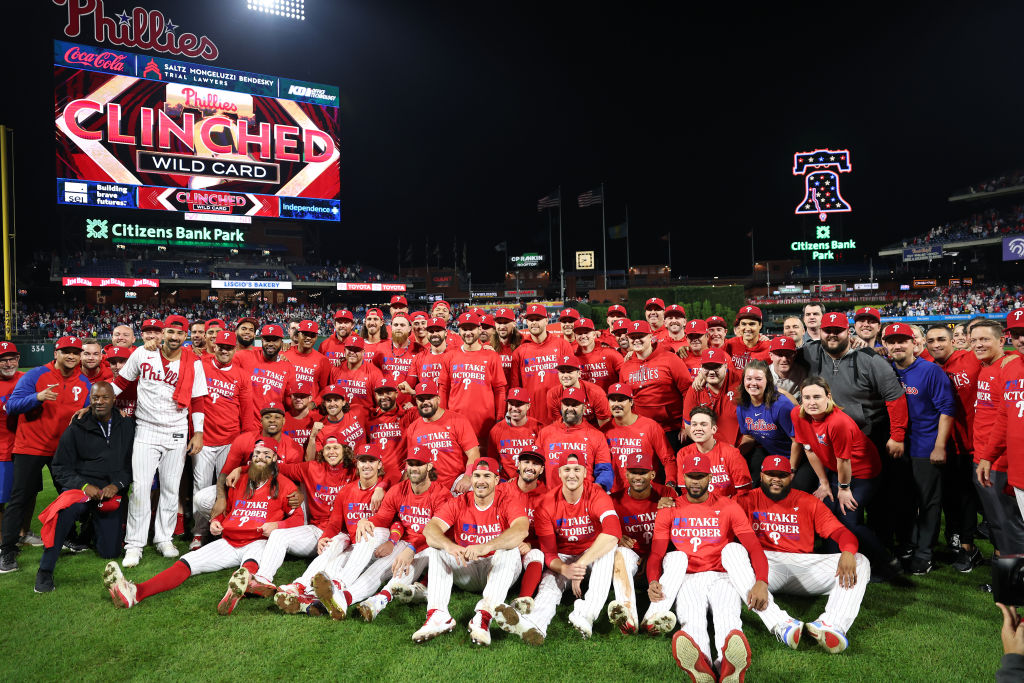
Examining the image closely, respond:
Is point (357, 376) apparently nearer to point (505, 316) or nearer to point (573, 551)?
point (505, 316)

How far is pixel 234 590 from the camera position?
4.79 m

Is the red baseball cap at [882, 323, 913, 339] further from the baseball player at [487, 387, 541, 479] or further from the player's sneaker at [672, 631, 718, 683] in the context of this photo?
the player's sneaker at [672, 631, 718, 683]

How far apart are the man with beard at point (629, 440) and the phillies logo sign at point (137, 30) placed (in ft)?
119

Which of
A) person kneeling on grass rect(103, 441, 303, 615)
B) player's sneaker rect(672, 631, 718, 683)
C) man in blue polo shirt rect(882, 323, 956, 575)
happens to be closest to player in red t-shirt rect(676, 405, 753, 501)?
player's sneaker rect(672, 631, 718, 683)

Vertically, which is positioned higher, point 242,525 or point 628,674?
point 242,525

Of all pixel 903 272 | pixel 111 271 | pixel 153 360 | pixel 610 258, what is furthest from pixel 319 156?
pixel 903 272

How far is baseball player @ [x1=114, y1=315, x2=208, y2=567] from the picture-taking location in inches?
248

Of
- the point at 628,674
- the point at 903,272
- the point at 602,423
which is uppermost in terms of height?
the point at 903,272

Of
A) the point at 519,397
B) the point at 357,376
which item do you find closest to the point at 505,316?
the point at 519,397

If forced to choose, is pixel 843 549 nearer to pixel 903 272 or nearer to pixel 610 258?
pixel 903 272

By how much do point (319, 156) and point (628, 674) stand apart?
3567cm

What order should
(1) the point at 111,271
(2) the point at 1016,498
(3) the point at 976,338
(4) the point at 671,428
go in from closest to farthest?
(2) the point at 1016,498 < (3) the point at 976,338 < (4) the point at 671,428 < (1) the point at 111,271

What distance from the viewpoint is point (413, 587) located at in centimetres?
502

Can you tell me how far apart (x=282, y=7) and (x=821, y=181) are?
41.4m
